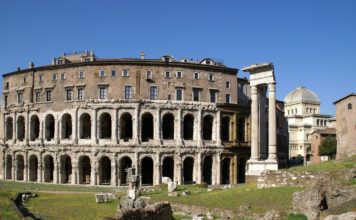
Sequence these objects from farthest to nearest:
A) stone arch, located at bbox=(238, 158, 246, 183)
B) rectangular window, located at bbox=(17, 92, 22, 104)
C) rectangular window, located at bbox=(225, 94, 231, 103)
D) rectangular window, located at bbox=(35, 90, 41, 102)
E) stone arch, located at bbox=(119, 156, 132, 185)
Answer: rectangular window, located at bbox=(17, 92, 22, 104) < rectangular window, located at bbox=(35, 90, 41, 102) < stone arch, located at bbox=(238, 158, 246, 183) < rectangular window, located at bbox=(225, 94, 231, 103) < stone arch, located at bbox=(119, 156, 132, 185)

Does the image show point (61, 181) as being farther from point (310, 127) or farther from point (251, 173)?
point (310, 127)

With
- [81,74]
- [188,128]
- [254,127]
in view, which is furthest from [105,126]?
[254,127]

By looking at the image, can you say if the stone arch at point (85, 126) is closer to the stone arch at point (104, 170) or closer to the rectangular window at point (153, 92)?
the stone arch at point (104, 170)

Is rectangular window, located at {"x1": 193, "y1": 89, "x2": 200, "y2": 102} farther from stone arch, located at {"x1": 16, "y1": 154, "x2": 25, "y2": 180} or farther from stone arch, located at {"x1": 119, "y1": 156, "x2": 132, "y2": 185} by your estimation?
stone arch, located at {"x1": 16, "y1": 154, "x2": 25, "y2": 180}

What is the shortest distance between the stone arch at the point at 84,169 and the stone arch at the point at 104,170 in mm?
1906

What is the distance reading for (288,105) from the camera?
5276 inches

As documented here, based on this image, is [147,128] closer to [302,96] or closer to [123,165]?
[123,165]

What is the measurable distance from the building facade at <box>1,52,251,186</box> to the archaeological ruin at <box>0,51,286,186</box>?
12cm

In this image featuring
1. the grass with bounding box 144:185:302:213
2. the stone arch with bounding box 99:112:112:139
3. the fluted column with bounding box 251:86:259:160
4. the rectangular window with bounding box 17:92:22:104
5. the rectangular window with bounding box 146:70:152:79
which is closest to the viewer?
the grass with bounding box 144:185:302:213

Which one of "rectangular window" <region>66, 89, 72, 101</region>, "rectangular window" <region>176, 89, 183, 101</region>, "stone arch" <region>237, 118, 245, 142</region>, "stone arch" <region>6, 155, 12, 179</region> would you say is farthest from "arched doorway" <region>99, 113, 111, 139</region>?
"stone arch" <region>237, 118, 245, 142</region>

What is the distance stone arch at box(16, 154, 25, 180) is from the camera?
62225mm

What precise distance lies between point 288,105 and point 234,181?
80.5m

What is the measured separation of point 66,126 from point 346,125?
110 feet

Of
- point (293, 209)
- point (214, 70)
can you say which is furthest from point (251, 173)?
point (293, 209)
